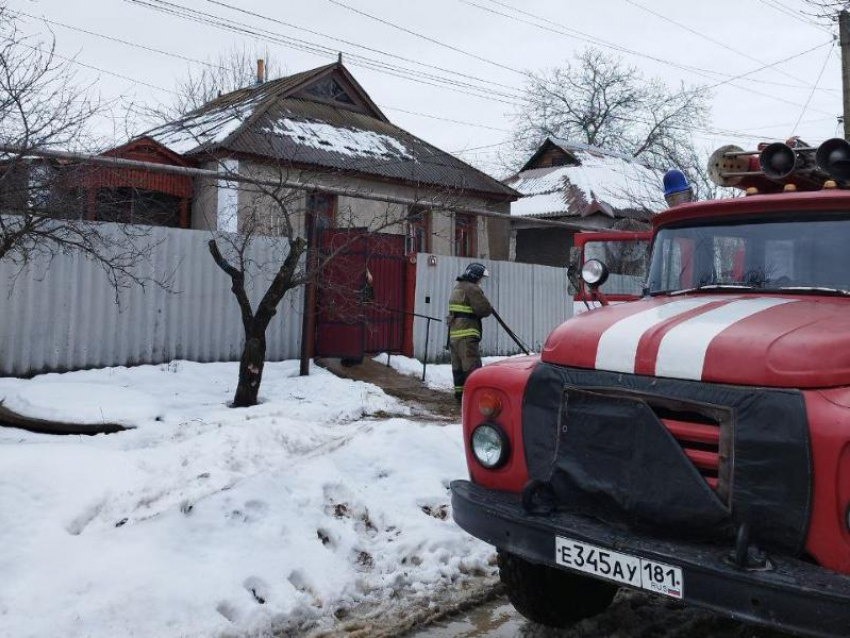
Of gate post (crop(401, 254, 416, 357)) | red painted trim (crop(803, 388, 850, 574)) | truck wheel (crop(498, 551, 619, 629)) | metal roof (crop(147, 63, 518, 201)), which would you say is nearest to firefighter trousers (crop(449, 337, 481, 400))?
gate post (crop(401, 254, 416, 357))

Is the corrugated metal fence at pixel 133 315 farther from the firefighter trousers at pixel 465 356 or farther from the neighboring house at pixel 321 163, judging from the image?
the firefighter trousers at pixel 465 356

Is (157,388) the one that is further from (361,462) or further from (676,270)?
(676,270)

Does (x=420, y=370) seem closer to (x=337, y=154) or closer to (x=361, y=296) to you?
(x=361, y=296)

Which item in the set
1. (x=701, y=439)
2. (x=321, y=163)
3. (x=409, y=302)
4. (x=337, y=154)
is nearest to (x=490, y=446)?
(x=701, y=439)

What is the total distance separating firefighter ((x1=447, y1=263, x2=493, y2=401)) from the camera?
30.4 ft

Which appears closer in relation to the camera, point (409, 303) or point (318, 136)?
point (409, 303)

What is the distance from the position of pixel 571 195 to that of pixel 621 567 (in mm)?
24184

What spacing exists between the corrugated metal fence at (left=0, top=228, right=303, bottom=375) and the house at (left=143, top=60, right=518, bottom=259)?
4379 millimetres

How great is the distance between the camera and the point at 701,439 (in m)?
2.86

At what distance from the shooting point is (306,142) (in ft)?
59.4

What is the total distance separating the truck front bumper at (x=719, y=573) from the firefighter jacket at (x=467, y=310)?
5.99 metres

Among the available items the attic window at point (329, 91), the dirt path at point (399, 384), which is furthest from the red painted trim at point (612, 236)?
the attic window at point (329, 91)

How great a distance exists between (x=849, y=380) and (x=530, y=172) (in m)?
27.9

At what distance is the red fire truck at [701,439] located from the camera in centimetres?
261
